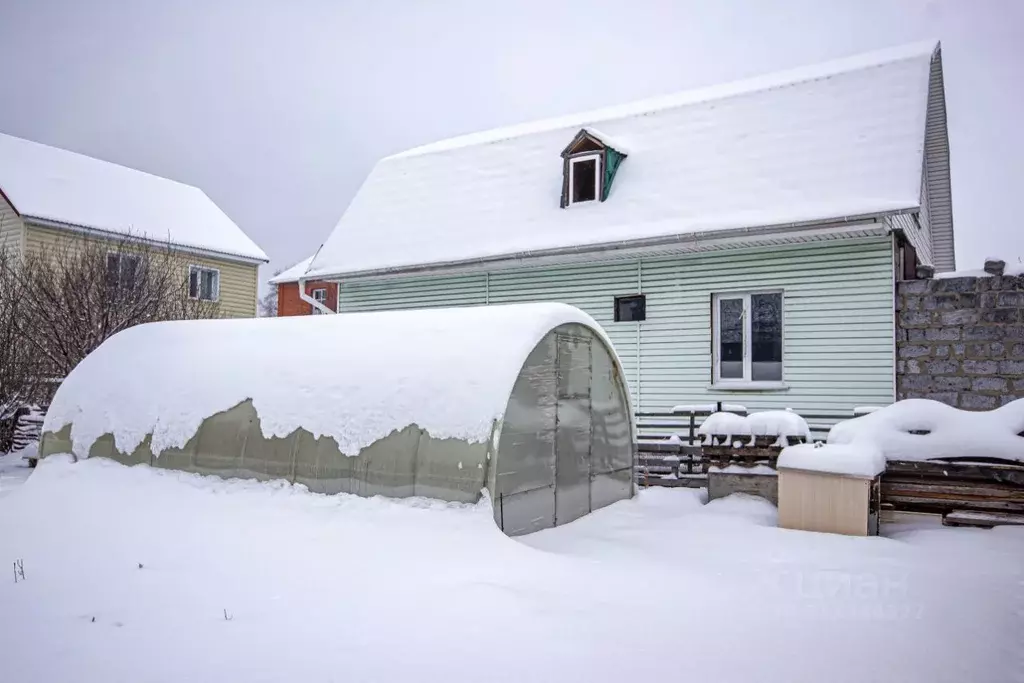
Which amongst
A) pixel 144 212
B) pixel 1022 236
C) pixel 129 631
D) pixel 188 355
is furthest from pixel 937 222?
pixel 144 212

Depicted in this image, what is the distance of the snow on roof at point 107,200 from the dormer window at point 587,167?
13.0 m

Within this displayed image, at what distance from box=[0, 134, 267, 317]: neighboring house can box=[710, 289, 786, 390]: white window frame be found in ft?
48.2

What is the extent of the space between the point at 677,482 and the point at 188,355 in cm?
692

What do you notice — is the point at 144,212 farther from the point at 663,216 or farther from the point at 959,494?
the point at 959,494

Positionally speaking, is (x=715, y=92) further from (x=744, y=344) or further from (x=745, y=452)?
(x=745, y=452)

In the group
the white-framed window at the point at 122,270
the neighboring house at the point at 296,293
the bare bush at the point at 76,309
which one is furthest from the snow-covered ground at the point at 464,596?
the neighboring house at the point at 296,293

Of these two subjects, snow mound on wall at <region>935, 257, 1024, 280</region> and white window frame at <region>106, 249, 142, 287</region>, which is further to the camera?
white window frame at <region>106, 249, 142, 287</region>

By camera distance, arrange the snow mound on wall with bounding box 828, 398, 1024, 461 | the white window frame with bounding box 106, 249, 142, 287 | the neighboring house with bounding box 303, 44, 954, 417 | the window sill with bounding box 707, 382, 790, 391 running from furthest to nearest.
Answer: the white window frame with bounding box 106, 249, 142, 287 < the window sill with bounding box 707, 382, 790, 391 < the neighboring house with bounding box 303, 44, 954, 417 < the snow mound on wall with bounding box 828, 398, 1024, 461

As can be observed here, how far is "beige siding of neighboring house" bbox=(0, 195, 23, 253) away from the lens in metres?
22.1

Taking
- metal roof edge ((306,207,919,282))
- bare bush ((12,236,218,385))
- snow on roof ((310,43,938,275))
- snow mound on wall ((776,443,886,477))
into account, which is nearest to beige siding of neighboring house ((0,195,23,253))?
bare bush ((12,236,218,385))

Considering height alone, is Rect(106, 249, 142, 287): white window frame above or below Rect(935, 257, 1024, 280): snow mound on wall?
above

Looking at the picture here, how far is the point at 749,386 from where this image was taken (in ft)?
42.2

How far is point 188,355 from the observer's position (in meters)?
9.70

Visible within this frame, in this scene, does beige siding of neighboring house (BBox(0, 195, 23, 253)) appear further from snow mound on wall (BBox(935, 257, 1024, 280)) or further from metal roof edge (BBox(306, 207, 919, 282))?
snow mound on wall (BBox(935, 257, 1024, 280))
